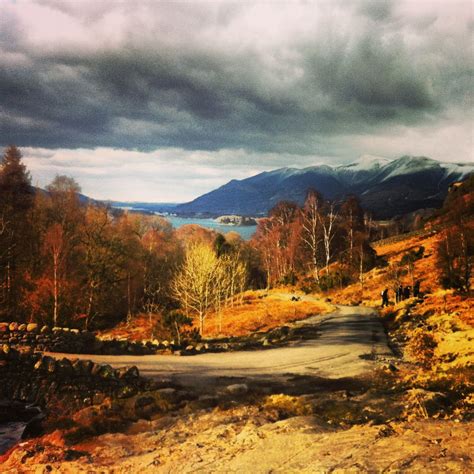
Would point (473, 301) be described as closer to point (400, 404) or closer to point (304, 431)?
point (400, 404)

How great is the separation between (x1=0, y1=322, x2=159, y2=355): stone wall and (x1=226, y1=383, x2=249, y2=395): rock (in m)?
8.06

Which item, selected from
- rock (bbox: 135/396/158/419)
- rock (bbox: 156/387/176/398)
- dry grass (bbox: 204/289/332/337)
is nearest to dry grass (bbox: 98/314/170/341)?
dry grass (bbox: 204/289/332/337)

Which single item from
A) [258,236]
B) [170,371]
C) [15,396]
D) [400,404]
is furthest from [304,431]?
[258,236]

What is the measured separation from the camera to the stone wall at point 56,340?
60.4 ft

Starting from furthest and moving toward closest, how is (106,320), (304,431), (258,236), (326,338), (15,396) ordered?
(258,236), (106,320), (326,338), (15,396), (304,431)

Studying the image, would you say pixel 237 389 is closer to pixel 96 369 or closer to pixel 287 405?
pixel 287 405

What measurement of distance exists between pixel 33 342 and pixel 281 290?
45.0 metres

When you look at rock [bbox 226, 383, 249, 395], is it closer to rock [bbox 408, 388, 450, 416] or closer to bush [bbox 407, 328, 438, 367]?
rock [bbox 408, 388, 450, 416]

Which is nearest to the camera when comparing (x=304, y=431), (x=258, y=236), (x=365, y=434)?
(x=365, y=434)

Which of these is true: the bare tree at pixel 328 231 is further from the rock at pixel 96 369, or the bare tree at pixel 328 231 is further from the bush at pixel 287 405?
the rock at pixel 96 369

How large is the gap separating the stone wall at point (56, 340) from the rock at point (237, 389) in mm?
8056

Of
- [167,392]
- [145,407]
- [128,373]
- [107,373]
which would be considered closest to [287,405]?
[167,392]

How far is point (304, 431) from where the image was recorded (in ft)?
29.5

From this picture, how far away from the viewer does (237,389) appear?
13.4 metres
